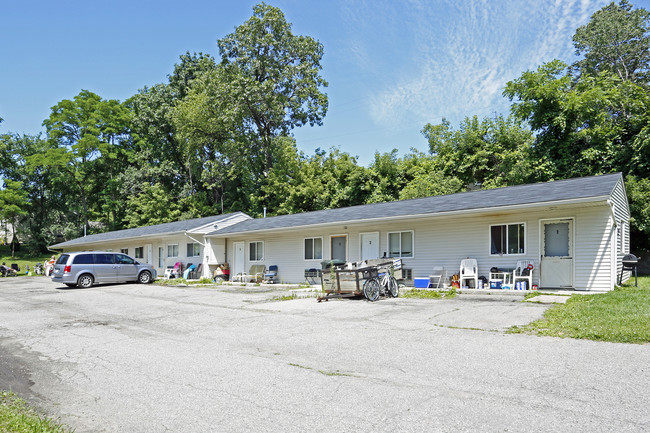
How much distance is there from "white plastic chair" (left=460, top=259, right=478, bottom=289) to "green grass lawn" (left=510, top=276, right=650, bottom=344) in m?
4.27

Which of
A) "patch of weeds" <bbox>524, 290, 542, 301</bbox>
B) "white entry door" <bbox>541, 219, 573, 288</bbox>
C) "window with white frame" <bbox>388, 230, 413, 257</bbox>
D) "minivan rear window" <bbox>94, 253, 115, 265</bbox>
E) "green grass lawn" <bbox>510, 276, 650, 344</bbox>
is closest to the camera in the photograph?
"green grass lawn" <bbox>510, 276, 650, 344</bbox>

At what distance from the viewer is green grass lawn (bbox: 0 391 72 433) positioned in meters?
3.80

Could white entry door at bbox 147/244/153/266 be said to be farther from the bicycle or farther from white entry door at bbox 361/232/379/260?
the bicycle

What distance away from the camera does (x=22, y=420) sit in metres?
3.99

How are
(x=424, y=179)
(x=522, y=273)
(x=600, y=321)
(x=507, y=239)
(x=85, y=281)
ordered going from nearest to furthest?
(x=600, y=321) → (x=522, y=273) → (x=507, y=239) → (x=85, y=281) → (x=424, y=179)

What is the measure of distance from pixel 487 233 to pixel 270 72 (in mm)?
26754

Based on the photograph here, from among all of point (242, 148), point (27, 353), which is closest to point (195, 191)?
point (242, 148)

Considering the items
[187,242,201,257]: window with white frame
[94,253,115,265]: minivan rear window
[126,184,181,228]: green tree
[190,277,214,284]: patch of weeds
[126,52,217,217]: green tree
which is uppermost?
[126,52,217,217]: green tree

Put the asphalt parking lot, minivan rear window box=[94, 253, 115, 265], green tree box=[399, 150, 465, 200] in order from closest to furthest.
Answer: the asphalt parking lot → minivan rear window box=[94, 253, 115, 265] → green tree box=[399, 150, 465, 200]

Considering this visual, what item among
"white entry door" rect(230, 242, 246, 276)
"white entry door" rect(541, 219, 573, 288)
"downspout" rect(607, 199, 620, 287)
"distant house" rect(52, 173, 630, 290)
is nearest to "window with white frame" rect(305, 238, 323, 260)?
"distant house" rect(52, 173, 630, 290)

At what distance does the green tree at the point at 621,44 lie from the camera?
107ft

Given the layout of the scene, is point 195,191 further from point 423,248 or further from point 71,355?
point 71,355

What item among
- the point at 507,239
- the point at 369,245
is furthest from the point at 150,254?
the point at 507,239

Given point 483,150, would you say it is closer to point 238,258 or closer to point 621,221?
point 621,221
